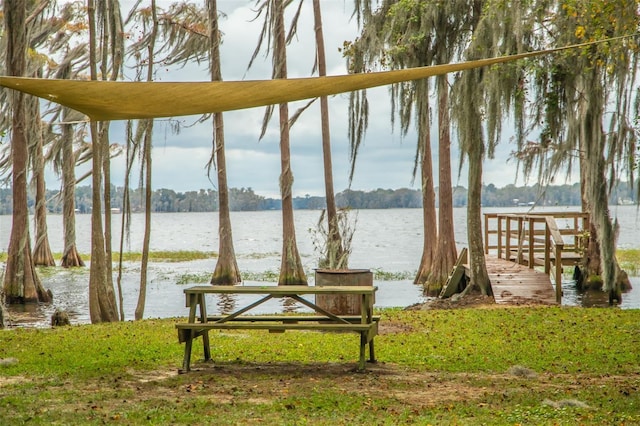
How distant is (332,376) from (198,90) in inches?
90.3

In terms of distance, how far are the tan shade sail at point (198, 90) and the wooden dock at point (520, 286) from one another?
5.88 m

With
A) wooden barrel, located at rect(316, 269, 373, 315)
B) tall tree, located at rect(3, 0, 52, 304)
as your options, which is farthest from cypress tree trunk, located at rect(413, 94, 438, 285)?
wooden barrel, located at rect(316, 269, 373, 315)

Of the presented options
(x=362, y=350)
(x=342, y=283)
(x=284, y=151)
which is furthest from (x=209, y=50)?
→ (x=362, y=350)

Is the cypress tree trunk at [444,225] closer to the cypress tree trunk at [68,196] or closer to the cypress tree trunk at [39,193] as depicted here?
the cypress tree trunk at [39,193]

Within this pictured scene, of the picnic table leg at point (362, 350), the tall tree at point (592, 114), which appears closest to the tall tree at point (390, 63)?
the tall tree at point (592, 114)

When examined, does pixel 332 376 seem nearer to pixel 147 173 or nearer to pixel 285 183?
pixel 147 173

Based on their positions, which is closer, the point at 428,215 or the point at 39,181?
the point at 428,215

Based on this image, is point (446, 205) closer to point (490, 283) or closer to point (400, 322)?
point (490, 283)

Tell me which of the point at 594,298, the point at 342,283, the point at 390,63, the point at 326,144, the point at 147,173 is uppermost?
the point at 390,63

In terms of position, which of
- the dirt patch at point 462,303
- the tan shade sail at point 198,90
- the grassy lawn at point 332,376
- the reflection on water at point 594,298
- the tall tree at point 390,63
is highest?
the tall tree at point 390,63

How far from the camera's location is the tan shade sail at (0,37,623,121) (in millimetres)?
5117

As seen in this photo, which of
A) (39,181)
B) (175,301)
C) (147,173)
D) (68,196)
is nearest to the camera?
(147,173)

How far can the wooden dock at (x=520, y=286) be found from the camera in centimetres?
1042

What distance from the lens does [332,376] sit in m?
5.31
